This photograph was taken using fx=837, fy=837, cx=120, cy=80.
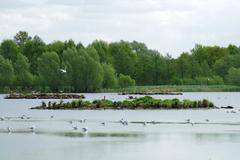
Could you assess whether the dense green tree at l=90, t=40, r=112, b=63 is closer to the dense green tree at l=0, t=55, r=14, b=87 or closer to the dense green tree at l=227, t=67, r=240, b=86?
the dense green tree at l=0, t=55, r=14, b=87

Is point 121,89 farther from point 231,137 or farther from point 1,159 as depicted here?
point 1,159

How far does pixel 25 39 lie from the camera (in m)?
167

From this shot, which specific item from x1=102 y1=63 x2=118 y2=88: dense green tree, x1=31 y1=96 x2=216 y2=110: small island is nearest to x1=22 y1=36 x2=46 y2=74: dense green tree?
x1=102 y1=63 x2=118 y2=88: dense green tree

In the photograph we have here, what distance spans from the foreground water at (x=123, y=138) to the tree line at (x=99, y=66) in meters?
63.9

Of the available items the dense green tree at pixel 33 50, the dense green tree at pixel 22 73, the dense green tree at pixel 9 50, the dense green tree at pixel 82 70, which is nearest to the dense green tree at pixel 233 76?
the dense green tree at pixel 82 70

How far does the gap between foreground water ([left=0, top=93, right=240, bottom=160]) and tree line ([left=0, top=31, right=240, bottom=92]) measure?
63.9m

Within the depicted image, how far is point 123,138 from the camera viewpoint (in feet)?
135

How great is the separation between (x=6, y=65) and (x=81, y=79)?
12.8m

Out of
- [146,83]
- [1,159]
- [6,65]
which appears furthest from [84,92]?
[1,159]

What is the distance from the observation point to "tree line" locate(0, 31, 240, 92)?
408ft

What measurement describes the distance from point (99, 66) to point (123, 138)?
8042 centimetres

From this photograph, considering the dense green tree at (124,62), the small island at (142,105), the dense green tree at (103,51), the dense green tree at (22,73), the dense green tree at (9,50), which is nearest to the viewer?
the small island at (142,105)

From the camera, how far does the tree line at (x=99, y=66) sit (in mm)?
124312

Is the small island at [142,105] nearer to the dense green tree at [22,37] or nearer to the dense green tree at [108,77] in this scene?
the dense green tree at [108,77]
